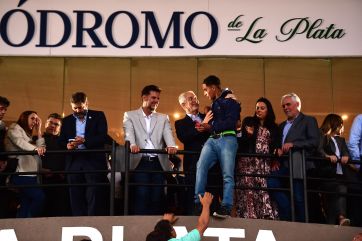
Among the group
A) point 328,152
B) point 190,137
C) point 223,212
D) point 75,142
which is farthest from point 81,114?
point 328,152

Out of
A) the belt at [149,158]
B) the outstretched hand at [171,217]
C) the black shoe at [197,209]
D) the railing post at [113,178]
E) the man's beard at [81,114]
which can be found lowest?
the outstretched hand at [171,217]

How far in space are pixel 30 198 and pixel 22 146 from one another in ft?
2.32

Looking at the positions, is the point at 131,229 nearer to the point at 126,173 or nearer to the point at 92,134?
the point at 126,173

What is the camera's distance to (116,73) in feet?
56.0

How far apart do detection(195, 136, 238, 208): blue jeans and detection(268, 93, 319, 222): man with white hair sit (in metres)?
0.85

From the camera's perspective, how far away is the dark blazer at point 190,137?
11.9m

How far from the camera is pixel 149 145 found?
39.2 ft

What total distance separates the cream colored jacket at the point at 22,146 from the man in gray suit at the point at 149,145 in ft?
4.27

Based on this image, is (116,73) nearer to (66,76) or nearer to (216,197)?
(66,76)

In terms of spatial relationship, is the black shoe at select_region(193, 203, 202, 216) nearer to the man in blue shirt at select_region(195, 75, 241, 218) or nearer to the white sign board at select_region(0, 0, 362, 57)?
the man in blue shirt at select_region(195, 75, 241, 218)

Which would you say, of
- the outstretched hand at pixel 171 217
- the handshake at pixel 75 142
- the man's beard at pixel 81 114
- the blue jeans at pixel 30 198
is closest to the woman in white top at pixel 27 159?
the blue jeans at pixel 30 198

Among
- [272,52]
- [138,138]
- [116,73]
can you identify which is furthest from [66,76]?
[138,138]

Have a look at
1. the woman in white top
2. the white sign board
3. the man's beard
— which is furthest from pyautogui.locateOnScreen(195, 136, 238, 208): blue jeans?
the white sign board

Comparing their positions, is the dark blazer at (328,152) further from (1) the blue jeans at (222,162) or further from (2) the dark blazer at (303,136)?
(1) the blue jeans at (222,162)
